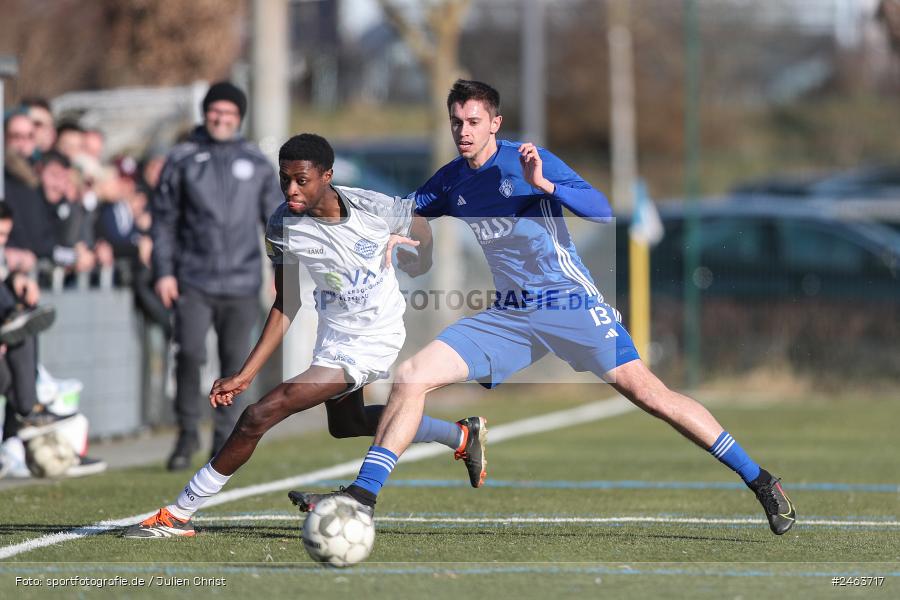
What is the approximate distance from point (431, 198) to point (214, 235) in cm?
328

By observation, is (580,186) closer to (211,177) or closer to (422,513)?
(422,513)

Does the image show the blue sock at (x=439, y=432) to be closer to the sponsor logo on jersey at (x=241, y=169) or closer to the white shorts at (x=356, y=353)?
the white shorts at (x=356, y=353)

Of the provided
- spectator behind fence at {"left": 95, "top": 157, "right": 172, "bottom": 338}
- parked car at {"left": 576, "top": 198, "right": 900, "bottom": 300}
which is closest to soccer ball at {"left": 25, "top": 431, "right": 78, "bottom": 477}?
spectator behind fence at {"left": 95, "top": 157, "right": 172, "bottom": 338}

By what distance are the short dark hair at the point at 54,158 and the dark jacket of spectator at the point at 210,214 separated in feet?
6.13

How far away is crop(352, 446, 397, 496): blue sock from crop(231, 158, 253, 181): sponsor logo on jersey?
4129mm


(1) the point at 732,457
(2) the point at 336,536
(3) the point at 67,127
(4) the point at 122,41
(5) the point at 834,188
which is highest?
(4) the point at 122,41

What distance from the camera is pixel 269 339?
24.3 feet

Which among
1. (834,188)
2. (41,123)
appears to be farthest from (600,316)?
(834,188)

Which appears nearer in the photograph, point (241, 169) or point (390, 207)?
point (390, 207)

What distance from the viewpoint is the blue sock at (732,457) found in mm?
7609

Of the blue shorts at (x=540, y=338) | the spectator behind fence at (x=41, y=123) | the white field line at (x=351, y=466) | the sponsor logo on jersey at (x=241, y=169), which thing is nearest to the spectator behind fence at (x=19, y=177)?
the spectator behind fence at (x=41, y=123)

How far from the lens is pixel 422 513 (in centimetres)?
853

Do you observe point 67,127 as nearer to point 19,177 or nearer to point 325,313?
point 19,177

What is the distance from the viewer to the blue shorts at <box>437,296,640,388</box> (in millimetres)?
7523
